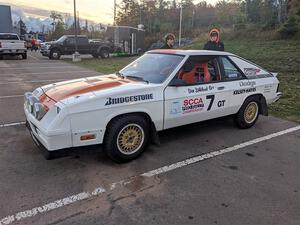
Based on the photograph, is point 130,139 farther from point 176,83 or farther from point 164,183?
point 176,83

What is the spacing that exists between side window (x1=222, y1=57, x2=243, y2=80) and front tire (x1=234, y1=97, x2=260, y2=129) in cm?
→ 51

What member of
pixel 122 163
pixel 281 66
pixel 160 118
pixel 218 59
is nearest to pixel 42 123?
pixel 122 163

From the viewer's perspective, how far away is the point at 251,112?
18.5 ft

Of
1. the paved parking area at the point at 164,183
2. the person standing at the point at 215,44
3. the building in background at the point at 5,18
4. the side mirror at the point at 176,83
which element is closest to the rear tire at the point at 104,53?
the building in background at the point at 5,18

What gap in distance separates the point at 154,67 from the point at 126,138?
1.33m

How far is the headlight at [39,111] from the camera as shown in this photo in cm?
376

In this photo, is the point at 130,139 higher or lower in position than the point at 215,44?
lower

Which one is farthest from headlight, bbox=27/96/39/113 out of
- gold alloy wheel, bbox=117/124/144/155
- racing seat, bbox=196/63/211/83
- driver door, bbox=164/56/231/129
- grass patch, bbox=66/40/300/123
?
grass patch, bbox=66/40/300/123

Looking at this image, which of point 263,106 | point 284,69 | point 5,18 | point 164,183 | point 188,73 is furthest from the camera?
point 5,18

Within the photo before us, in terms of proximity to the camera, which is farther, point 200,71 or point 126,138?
point 200,71

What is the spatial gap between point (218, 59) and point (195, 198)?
2654mm

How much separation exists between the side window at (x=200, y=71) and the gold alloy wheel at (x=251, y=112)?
97 cm

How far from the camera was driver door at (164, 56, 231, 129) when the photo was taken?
172 inches

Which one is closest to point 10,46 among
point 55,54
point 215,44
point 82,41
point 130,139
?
point 55,54
